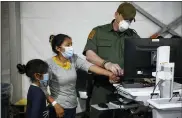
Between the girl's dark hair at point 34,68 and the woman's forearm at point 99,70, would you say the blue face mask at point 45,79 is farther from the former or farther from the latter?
the woman's forearm at point 99,70

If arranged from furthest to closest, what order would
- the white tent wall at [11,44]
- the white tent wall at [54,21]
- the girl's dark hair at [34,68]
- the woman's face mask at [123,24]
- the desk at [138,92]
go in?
the white tent wall at [54,21]
the white tent wall at [11,44]
the woman's face mask at [123,24]
the girl's dark hair at [34,68]
the desk at [138,92]

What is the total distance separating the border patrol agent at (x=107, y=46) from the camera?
2.48 meters

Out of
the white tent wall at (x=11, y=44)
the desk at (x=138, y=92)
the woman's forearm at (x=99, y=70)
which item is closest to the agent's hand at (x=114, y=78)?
the woman's forearm at (x=99, y=70)

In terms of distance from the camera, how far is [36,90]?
6.75 feet

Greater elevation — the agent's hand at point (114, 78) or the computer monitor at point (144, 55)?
the computer monitor at point (144, 55)

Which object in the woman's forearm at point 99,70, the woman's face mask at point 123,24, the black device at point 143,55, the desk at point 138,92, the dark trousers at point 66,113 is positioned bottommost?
the dark trousers at point 66,113

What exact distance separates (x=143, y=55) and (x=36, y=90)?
2.79ft

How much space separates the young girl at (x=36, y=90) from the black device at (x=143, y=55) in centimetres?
65

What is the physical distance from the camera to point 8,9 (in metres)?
3.29

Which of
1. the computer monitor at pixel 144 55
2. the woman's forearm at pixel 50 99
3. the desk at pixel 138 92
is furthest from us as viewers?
the woman's forearm at pixel 50 99

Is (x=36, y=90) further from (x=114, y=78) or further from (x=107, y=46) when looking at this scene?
(x=107, y=46)

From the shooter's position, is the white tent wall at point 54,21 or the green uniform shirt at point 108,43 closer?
the green uniform shirt at point 108,43

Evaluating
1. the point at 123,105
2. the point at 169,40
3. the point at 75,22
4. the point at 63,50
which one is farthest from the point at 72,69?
the point at 75,22

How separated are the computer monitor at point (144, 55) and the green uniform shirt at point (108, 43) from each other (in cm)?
50
